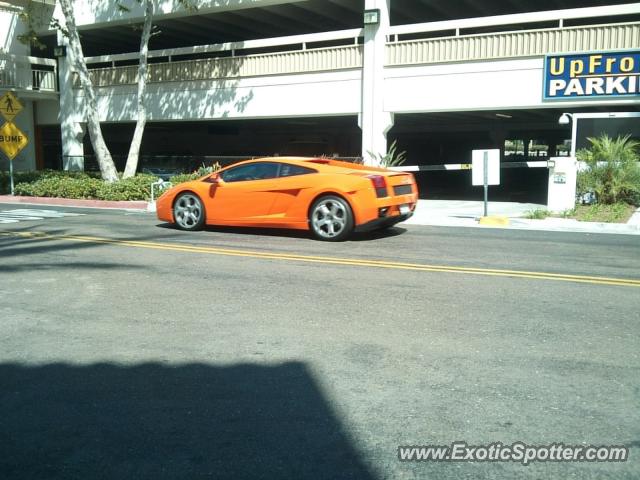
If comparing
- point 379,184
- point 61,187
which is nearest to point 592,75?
point 379,184

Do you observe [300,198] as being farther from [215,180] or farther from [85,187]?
[85,187]

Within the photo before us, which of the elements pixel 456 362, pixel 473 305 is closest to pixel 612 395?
pixel 456 362

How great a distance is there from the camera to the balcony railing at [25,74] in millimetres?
24859

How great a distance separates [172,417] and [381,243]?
22.3ft

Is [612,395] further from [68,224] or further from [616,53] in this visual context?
[616,53]

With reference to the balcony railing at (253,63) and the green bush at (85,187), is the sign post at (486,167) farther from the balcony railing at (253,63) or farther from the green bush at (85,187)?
the green bush at (85,187)

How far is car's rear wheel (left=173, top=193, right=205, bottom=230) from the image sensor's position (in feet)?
38.0

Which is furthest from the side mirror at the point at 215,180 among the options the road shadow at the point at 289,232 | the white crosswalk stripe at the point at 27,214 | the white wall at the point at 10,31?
the white wall at the point at 10,31

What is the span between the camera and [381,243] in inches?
404

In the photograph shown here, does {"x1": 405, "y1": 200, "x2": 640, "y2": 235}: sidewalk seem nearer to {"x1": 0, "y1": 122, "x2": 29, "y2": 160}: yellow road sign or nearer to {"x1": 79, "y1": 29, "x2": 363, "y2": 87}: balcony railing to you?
{"x1": 79, "y1": 29, "x2": 363, "y2": 87}: balcony railing

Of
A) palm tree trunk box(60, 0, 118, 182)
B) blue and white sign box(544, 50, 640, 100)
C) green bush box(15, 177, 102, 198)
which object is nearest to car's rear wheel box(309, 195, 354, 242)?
blue and white sign box(544, 50, 640, 100)

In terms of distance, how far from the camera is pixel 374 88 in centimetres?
1823

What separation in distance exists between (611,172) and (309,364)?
1213 centimetres

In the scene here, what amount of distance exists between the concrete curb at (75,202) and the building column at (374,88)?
661 cm
